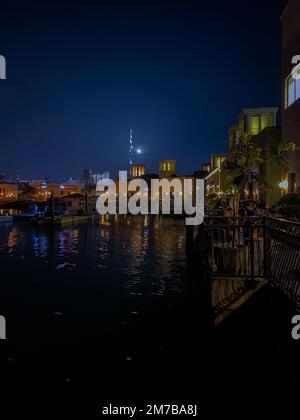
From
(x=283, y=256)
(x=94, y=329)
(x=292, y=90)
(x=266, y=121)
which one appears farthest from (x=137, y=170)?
(x=283, y=256)

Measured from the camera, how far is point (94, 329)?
880cm

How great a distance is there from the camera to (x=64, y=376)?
654 centimetres

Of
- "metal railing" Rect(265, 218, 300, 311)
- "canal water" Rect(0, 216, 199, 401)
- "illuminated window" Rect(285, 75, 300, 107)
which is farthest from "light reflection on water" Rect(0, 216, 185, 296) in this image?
"illuminated window" Rect(285, 75, 300, 107)

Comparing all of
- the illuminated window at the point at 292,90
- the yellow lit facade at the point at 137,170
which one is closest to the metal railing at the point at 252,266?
the illuminated window at the point at 292,90

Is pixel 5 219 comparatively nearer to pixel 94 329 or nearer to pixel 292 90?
pixel 292 90

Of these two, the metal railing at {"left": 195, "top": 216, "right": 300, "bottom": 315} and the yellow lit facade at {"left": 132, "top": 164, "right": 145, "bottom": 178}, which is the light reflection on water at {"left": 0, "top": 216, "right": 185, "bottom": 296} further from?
the yellow lit facade at {"left": 132, "top": 164, "right": 145, "bottom": 178}

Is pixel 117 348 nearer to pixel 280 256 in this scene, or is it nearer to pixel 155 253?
pixel 280 256

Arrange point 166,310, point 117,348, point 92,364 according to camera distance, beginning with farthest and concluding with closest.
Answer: point 166,310 → point 117,348 → point 92,364

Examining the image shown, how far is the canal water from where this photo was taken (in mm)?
6336

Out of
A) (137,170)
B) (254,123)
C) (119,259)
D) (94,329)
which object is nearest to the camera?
(94,329)
